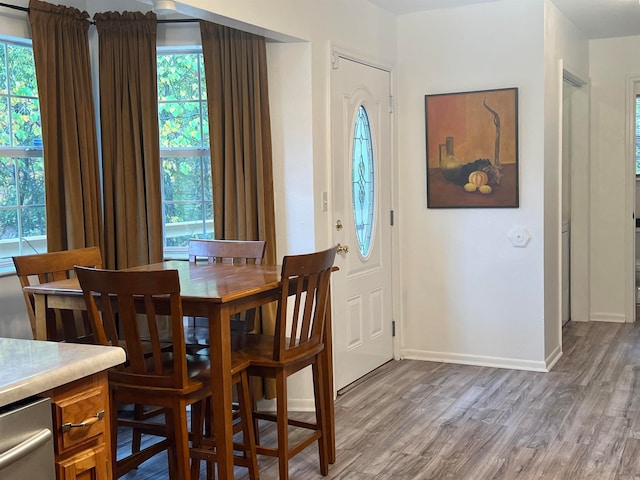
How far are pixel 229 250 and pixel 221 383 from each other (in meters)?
1.14

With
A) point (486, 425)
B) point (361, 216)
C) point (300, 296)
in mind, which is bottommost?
point (486, 425)

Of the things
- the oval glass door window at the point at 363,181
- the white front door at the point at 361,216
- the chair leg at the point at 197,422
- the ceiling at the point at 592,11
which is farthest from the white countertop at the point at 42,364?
the ceiling at the point at 592,11

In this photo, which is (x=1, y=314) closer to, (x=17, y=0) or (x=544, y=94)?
(x=17, y=0)

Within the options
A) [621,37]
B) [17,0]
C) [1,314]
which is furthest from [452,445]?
[621,37]

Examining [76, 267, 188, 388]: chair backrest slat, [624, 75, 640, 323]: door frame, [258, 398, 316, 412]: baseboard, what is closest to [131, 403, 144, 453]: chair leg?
[76, 267, 188, 388]: chair backrest slat

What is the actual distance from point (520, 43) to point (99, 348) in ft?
12.5

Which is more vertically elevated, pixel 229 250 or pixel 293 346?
pixel 229 250

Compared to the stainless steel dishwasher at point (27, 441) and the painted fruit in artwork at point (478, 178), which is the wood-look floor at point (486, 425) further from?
the stainless steel dishwasher at point (27, 441)

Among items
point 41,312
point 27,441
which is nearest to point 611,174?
point 41,312

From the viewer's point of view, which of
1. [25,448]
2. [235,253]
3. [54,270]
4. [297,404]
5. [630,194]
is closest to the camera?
[25,448]

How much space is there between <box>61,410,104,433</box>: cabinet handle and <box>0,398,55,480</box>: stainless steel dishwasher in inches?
2.7

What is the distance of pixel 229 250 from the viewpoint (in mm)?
3715

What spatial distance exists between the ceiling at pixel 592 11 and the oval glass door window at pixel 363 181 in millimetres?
791

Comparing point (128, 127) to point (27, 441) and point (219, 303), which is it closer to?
point (219, 303)
